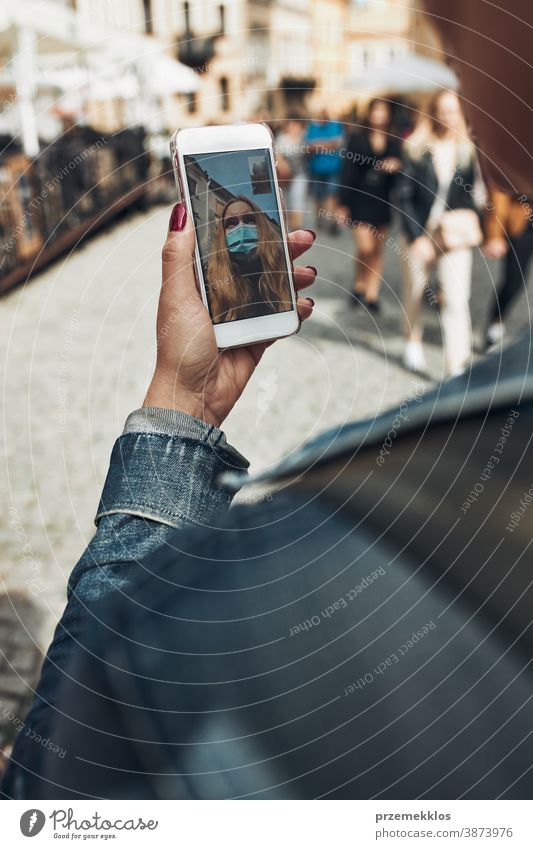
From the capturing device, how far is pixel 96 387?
2.74m

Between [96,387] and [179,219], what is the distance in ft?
7.05

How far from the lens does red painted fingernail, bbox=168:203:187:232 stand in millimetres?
670

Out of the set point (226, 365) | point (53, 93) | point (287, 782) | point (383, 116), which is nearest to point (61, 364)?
point (383, 116)

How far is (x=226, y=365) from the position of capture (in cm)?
76

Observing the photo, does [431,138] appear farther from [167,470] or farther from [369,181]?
[167,470]

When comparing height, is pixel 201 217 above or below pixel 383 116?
below

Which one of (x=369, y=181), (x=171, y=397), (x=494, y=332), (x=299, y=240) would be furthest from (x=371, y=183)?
(x=171, y=397)

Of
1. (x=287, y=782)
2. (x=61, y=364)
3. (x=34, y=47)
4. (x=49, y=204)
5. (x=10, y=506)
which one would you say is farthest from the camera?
(x=34, y=47)

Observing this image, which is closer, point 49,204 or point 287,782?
point 287,782

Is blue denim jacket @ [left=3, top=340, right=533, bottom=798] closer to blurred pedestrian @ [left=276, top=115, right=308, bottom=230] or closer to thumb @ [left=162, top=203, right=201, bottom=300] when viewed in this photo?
thumb @ [left=162, top=203, right=201, bottom=300]

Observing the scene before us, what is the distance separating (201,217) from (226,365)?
153 mm

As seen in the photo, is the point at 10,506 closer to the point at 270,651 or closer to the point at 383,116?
the point at 270,651

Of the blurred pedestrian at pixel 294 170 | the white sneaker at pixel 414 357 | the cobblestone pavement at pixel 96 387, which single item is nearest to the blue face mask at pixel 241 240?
the cobblestone pavement at pixel 96 387

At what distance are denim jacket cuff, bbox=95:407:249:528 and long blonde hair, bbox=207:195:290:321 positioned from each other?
120 mm
